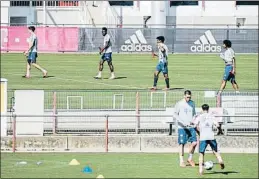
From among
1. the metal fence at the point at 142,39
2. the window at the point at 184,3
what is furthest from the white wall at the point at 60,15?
the metal fence at the point at 142,39

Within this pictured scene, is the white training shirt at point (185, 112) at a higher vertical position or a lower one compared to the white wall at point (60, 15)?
lower

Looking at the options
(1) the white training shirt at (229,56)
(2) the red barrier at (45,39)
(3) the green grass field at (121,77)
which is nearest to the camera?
(3) the green grass field at (121,77)

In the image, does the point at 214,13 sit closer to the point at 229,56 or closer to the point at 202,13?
the point at 202,13

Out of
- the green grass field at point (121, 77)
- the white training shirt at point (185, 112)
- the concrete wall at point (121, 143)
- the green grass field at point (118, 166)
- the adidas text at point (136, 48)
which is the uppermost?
the adidas text at point (136, 48)

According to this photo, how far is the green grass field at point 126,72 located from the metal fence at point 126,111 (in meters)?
7.56

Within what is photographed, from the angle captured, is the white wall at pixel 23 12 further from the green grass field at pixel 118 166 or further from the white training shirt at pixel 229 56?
the green grass field at pixel 118 166

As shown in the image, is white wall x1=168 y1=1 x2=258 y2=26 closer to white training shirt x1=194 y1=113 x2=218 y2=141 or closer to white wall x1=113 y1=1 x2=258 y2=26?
white wall x1=113 y1=1 x2=258 y2=26

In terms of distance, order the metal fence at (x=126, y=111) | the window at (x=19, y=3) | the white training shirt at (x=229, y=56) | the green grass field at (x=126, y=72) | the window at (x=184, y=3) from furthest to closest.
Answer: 1. the window at (x=184, y=3)
2. the window at (x=19, y=3)
3. the green grass field at (x=126, y=72)
4. the white training shirt at (x=229, y=56)
5. the metal fence at (x=126, y=111)

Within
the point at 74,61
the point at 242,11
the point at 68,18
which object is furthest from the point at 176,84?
the point at 242,11

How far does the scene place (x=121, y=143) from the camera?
24.3m

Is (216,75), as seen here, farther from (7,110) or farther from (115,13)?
(115,13)

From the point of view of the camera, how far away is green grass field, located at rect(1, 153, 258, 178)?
20.2 meters

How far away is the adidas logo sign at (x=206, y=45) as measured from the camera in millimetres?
52750

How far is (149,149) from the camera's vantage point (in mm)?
24281
